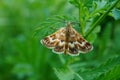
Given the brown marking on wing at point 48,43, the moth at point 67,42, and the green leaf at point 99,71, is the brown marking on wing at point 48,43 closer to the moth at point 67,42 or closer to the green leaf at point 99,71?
the moth at point 67,42

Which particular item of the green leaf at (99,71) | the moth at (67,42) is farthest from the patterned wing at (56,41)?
the green leaf at (99,71)

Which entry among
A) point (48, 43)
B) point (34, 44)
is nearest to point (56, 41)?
point (48, 43)

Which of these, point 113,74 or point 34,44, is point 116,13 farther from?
point 34,44

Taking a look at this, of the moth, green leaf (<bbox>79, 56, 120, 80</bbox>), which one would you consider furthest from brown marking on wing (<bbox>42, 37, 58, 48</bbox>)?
green leaf (<bbox>79, 56, 120, 80</bbox>)

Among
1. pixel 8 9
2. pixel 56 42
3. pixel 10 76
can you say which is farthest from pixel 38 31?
pixel 8 9

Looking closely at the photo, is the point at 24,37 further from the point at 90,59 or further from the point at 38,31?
the point at 38,31

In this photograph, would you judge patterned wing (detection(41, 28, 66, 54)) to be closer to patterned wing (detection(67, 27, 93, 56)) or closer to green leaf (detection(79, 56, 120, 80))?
patterned wing (detection(67, 27, 93, 56))
